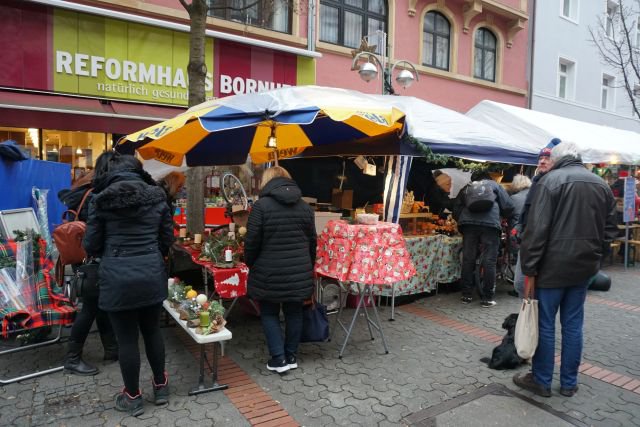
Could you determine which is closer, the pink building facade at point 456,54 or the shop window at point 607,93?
the pink building facade at point 456,54

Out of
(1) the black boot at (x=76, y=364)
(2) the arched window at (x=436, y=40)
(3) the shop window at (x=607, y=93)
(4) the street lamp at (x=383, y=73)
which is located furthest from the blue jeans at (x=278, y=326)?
(3) the shop window at (x=607, y=93)

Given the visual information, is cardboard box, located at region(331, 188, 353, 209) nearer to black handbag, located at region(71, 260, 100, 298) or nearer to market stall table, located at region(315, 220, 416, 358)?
market stall table, located at region(315, 220, 416, 358)

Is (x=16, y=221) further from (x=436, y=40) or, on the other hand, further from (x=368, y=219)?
(x=436, y=40)

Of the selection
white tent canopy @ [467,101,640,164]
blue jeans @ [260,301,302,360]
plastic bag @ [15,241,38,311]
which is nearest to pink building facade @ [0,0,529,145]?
white tent canopy @ [467,101,640,164]

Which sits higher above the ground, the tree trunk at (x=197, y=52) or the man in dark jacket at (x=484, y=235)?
the tree trunk at (x=197, y=52)

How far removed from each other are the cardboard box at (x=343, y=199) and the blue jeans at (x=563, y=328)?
4554mm

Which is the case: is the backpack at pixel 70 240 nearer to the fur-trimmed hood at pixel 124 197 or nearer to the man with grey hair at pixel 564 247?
the fur-trimmed hood at pixel 124 197

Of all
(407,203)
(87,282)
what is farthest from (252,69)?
(87,282)

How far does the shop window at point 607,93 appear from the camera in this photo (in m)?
19.0

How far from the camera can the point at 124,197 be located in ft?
9.70

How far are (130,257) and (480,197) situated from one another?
4.47m

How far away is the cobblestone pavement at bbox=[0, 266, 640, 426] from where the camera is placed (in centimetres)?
320

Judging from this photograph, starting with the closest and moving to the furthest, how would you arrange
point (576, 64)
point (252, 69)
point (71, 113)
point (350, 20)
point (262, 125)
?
1. point (262, 125)
2. point (71, 113)
3. point (252, 69)
4. point (350, 20)
5. point (576, 64)

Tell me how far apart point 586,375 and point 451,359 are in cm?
110
